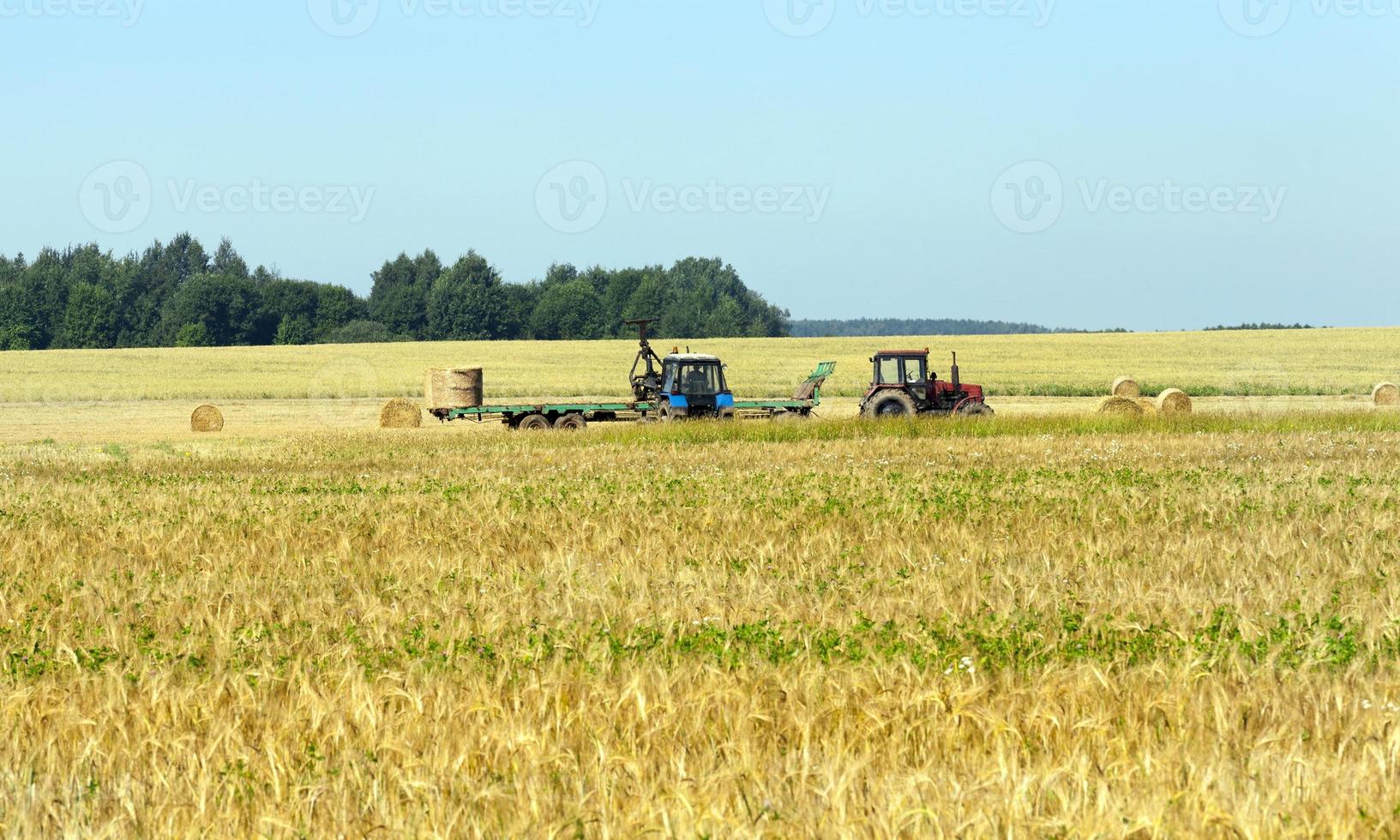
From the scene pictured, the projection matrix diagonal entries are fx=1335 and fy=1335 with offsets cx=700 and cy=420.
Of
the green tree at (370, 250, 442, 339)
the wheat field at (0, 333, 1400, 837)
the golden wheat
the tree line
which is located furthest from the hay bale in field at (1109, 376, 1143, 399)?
the green tree at (370, 250, 442, 339)

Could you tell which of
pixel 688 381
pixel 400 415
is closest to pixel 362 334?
pixel 400 415

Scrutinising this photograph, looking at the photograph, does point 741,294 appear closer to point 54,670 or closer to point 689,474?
point 689,474

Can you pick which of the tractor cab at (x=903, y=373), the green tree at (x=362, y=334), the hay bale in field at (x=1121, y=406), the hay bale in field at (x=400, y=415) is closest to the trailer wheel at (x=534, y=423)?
the hay bale in field at (x=400, y=415)

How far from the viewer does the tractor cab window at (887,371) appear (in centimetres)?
2686

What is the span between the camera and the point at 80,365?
63.5 meters

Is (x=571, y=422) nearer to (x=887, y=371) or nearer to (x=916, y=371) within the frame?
(x=887, y=371)

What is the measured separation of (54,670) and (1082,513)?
8.20m

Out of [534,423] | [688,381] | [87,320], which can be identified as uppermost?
[87,320]

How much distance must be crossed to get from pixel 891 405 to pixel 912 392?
0.56 m

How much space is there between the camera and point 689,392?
2788 centimetres

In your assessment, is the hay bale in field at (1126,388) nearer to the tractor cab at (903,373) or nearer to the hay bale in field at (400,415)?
the tractor cab at (903,373)

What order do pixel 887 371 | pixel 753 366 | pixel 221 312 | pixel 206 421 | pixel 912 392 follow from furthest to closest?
pixel 221 312 → pixel 753 366 → pixel 206 421 → pixel 887 371 → pixel 912 392

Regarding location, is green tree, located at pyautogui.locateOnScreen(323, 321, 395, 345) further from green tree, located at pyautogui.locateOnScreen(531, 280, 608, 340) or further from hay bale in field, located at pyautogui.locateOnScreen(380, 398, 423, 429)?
hay bale in field, located at pyautogui.locateOnScreen(380, 398, 423, 429)

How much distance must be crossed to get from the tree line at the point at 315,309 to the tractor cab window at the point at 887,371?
84.1 metres
